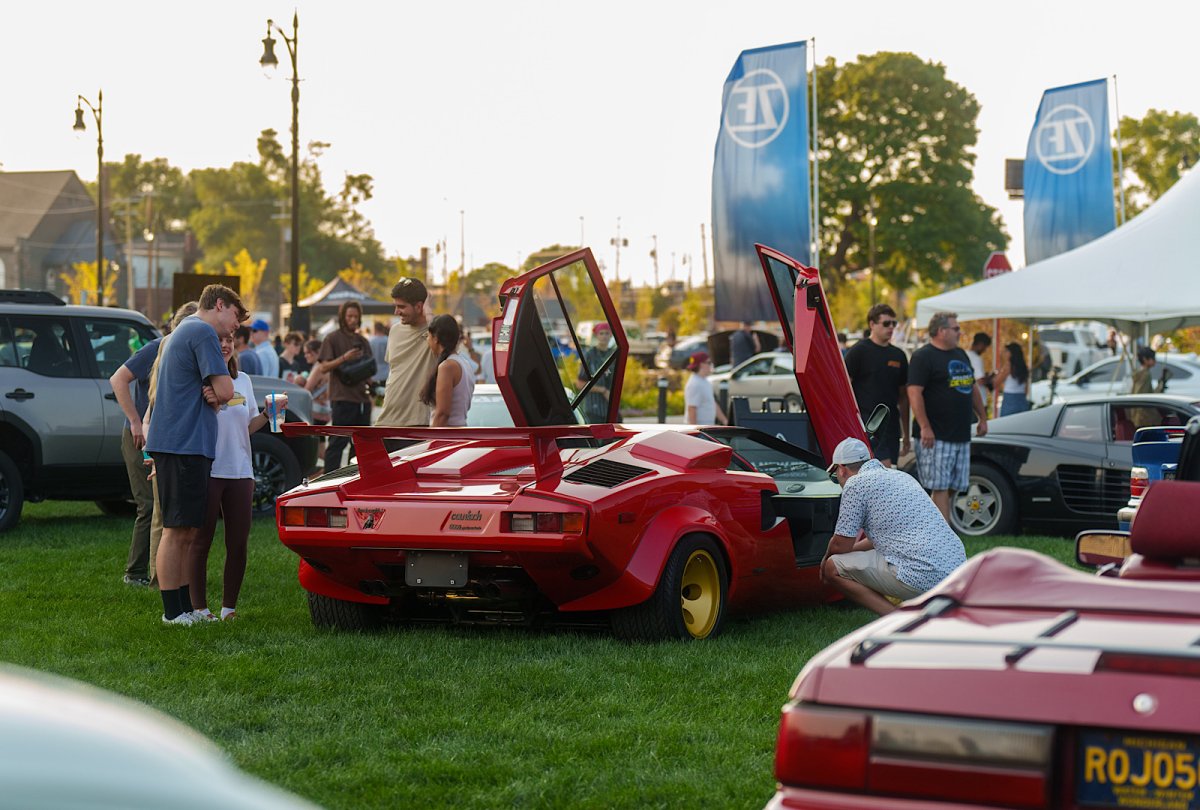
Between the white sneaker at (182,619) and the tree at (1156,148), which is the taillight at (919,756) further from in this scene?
the tree at (1156,148)

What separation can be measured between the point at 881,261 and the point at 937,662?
6173cm

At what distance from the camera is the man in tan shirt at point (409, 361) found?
9.84 metres

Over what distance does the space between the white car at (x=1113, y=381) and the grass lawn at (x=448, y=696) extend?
1886cm

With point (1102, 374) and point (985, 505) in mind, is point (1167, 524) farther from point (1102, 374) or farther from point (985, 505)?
point (1102, 374)

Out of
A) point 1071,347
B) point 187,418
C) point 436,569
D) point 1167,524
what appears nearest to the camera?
point 1167,524

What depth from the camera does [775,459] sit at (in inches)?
364

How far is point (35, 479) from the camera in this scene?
41.1ft

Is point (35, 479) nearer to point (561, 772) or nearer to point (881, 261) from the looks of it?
point (561, 772)

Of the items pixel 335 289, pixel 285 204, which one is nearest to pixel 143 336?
pixel 335 289

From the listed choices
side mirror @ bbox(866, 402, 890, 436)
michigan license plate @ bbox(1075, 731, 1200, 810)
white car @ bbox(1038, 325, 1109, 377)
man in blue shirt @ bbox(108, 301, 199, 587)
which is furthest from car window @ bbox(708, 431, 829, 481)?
white car @ bbox(1038, 325, 1109, 377)

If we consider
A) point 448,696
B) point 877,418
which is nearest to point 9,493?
point 448,696

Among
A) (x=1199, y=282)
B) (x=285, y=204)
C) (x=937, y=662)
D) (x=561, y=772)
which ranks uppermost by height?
(x=285, y=204)

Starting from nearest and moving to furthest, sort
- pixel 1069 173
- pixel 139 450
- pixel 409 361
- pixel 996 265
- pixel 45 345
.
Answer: pixel 409 361
pixel 139 450
pixel 45 345
pixel 996 265
pixel 1069 173

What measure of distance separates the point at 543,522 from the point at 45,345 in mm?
7053
